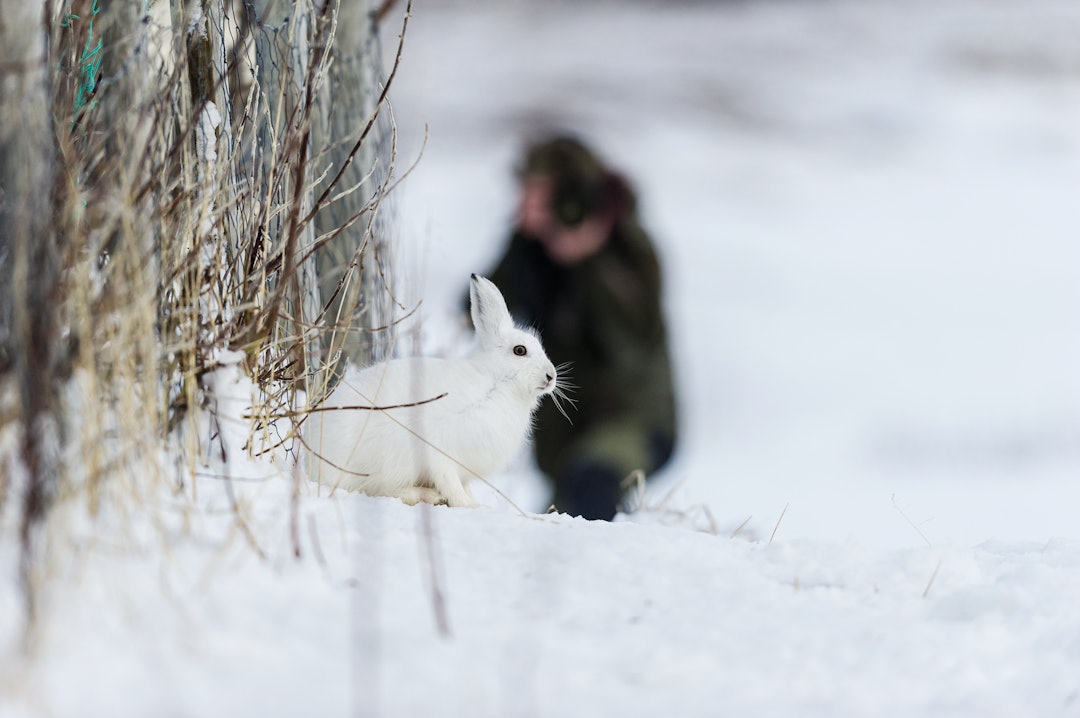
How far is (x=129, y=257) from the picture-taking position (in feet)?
6.45

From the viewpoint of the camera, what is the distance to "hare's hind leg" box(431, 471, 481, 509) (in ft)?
8.37

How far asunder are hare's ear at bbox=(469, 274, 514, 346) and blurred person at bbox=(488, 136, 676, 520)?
260 centimetres

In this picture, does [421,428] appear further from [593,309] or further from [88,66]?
[593,309]

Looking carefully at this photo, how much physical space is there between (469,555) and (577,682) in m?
0.49

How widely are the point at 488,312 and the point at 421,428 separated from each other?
371mm

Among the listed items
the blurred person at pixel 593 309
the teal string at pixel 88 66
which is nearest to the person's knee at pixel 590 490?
the blurred person at pixel 593 309

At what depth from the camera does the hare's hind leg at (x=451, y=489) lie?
8.37ft

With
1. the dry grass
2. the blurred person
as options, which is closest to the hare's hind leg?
the dry grass

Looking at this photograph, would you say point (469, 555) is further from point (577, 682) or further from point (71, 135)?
point (71, 135)

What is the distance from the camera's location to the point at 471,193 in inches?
531

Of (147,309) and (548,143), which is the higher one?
(548,143)

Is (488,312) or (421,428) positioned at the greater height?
(488,312)

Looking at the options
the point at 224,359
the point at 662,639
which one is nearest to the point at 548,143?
the point at 224,359

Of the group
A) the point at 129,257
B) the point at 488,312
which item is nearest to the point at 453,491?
the point at 488,312
